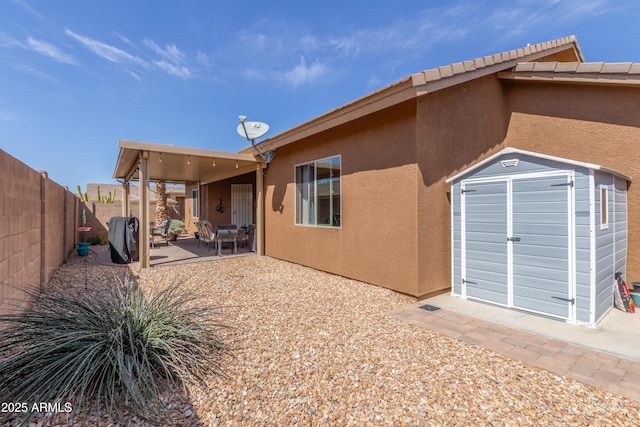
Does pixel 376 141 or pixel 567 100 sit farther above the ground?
pixel 567 100

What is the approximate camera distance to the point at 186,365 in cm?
271

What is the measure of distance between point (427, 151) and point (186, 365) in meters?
4.53

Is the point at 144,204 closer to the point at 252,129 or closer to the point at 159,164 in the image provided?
the point at 159,164

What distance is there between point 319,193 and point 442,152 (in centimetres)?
296

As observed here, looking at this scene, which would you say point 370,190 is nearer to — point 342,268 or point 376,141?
point 376,141

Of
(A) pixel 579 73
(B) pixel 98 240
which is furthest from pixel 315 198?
(B) pixel 98 240

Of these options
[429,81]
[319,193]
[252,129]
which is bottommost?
[319,193]

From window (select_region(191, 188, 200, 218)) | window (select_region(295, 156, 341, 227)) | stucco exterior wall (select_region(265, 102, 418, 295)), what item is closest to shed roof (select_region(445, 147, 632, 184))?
stucco exterior wall (select_region(265, 102, 418, 295))

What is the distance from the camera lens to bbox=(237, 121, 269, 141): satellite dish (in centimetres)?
784

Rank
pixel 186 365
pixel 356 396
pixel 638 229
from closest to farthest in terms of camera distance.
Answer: pixel 356 396 → pixel 186 365 → pixel 638 229

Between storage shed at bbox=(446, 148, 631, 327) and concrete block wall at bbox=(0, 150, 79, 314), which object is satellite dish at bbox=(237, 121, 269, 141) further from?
storage shed at bbox=(446, 148, 631, 327)

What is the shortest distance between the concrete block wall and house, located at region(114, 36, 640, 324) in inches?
92.1

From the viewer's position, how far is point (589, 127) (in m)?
5.33

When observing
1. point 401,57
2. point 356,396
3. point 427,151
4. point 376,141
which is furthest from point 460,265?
point 401,57
